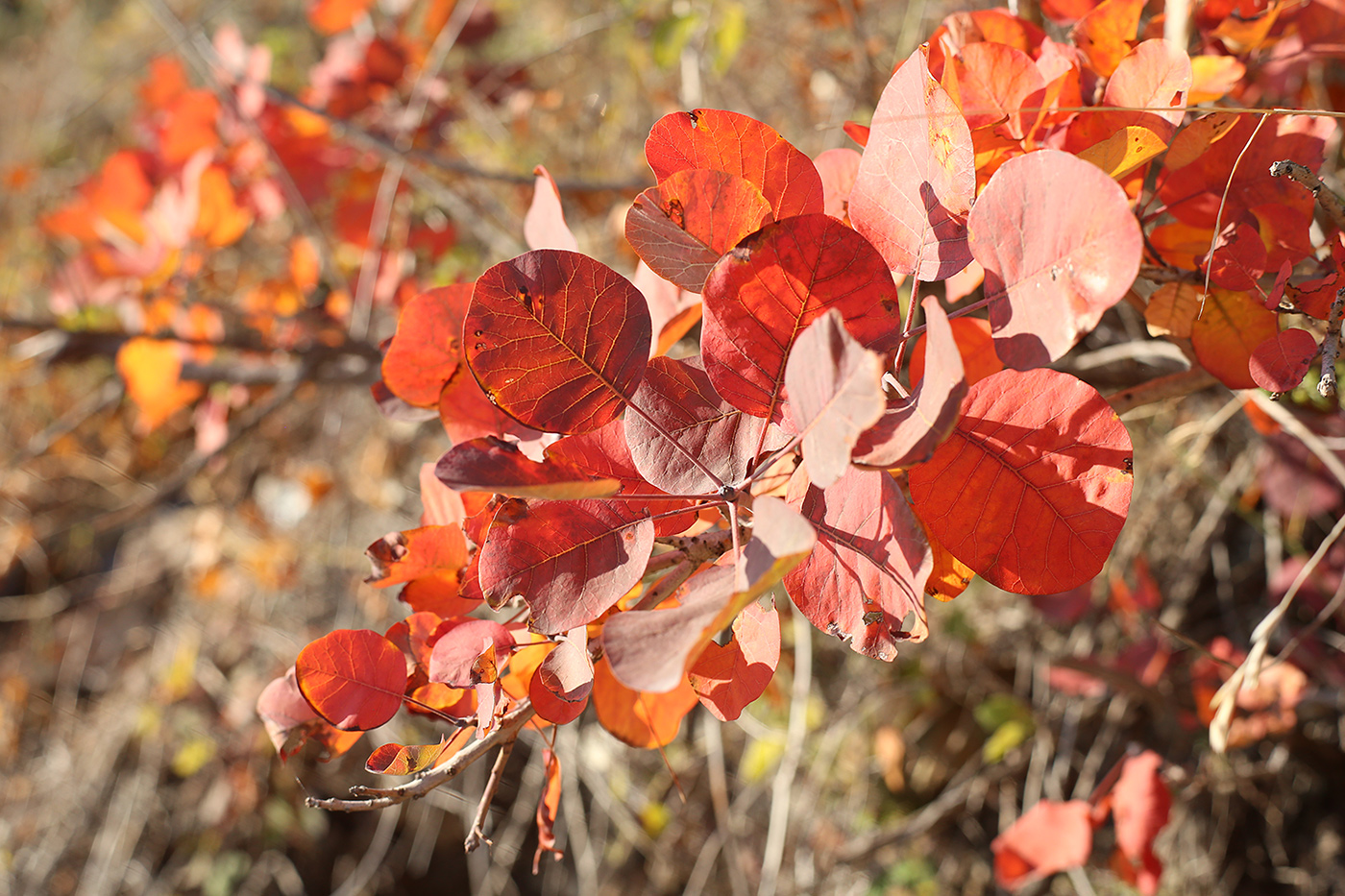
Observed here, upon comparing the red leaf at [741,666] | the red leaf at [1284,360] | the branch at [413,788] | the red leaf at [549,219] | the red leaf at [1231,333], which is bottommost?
the branch at [413,788]

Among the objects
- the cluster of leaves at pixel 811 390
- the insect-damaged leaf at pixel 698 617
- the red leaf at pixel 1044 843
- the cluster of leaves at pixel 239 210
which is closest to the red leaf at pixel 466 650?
the cluster of leaves at pixel 811 390

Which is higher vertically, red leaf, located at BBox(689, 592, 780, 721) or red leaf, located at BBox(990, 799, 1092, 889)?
red leaf, located at BBox(689, 592, 780, 721)

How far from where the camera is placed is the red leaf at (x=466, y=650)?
0.38 metres

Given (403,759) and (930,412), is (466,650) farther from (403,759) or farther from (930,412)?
(930,412)

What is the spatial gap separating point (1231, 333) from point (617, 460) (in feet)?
0.99

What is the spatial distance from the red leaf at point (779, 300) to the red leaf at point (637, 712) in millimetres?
176

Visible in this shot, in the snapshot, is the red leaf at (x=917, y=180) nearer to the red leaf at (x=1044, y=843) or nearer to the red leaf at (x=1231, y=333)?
the red leaf at (x=1231, y=333)

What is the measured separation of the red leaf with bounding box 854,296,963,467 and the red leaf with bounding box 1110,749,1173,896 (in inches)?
24.8

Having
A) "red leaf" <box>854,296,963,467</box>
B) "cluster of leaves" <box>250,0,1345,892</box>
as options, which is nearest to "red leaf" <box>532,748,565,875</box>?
"cluster of leaves" <box>250,0,1345,892</box>

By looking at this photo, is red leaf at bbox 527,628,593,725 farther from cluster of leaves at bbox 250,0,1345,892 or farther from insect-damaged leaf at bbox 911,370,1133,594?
insect-damaged leaf at bbox 911,370,1133,594

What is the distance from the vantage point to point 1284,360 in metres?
0.37

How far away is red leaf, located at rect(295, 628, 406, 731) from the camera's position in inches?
15.6

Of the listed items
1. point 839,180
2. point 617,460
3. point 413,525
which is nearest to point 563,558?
point 617,460

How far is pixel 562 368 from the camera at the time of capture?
37 cm
